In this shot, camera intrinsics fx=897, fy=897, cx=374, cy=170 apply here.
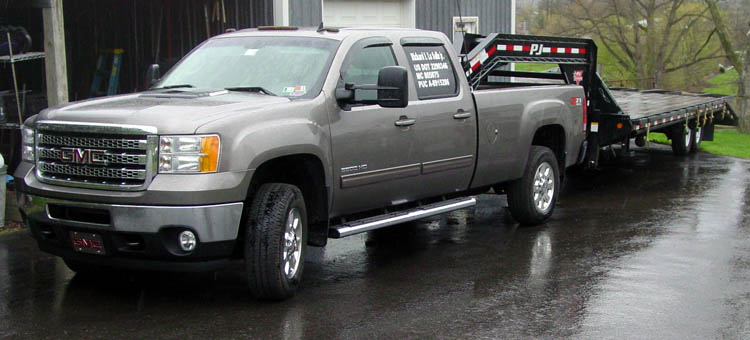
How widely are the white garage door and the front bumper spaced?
33.1 feet

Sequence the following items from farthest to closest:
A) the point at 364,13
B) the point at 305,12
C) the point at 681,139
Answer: the point at 364,13 < the point at 681,139 < the point at 305,12

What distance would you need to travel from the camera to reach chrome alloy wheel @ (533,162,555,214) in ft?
30.4

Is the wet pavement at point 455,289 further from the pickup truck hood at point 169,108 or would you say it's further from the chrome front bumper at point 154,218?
the pickup truck hood at point 169,108

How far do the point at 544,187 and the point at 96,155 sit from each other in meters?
5.02

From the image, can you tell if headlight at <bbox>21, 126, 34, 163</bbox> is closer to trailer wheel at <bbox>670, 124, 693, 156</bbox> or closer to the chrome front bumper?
the chrome front bumper

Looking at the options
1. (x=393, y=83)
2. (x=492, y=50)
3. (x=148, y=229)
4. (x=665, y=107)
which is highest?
(x=492, y=50)

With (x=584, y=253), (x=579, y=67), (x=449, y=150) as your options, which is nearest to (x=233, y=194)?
(x=449, y=150)

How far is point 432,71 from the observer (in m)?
7.90

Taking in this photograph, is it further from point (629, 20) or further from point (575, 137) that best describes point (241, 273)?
point (629, 20)

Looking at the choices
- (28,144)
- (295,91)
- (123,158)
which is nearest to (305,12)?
(295,91)

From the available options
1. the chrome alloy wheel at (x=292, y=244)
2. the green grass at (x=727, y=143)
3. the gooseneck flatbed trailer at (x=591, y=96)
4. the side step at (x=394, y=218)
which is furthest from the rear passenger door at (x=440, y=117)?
the green grass at (x=727, y=143)

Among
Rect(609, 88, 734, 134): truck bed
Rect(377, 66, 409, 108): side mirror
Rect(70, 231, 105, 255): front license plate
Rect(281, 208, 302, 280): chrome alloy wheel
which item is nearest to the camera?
Rect(70, 231, 105, 255): front license plate

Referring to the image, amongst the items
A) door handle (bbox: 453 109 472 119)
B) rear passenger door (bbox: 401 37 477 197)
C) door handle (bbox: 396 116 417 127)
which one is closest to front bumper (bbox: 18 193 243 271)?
door handle (bbox: 396 116 417 127)

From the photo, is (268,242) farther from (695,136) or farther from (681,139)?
(695,136)
